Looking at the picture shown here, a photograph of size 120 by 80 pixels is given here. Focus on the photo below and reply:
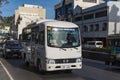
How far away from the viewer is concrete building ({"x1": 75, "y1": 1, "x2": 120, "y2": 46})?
217 feet

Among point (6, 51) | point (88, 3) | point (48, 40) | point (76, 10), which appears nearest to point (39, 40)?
point (48, 40)

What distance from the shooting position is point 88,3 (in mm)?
95062

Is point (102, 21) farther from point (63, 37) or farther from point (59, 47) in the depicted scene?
point (59, 47)

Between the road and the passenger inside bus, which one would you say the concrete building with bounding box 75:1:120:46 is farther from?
the passenger inside bus

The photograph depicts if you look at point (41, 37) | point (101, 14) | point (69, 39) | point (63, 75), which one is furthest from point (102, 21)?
point (63, 75)

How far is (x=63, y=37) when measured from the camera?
49.3 ft

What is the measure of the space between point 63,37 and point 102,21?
54778 millimetres

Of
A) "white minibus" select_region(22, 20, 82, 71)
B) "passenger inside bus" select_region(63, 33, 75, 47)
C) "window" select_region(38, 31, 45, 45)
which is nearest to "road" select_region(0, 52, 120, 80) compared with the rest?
"white minibus" select_region(22, 20, 82, 71)

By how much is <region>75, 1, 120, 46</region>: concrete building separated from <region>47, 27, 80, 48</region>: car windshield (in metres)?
49.7

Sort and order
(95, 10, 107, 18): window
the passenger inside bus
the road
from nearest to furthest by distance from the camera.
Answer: the road < the passenger inside bus < (95, 10, 107, 18): window

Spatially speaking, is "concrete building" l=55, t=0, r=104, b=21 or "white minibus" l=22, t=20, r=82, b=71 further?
"concrete building" l=55, t=0, r=104, b=21

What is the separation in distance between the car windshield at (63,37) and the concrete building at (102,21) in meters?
49.7

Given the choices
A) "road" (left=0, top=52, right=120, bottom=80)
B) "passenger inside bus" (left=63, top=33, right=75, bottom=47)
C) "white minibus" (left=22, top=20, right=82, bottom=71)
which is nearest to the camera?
"road" (left=0, top=52, right=120, bottom=80)

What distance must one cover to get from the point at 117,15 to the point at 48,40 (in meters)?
55.3
